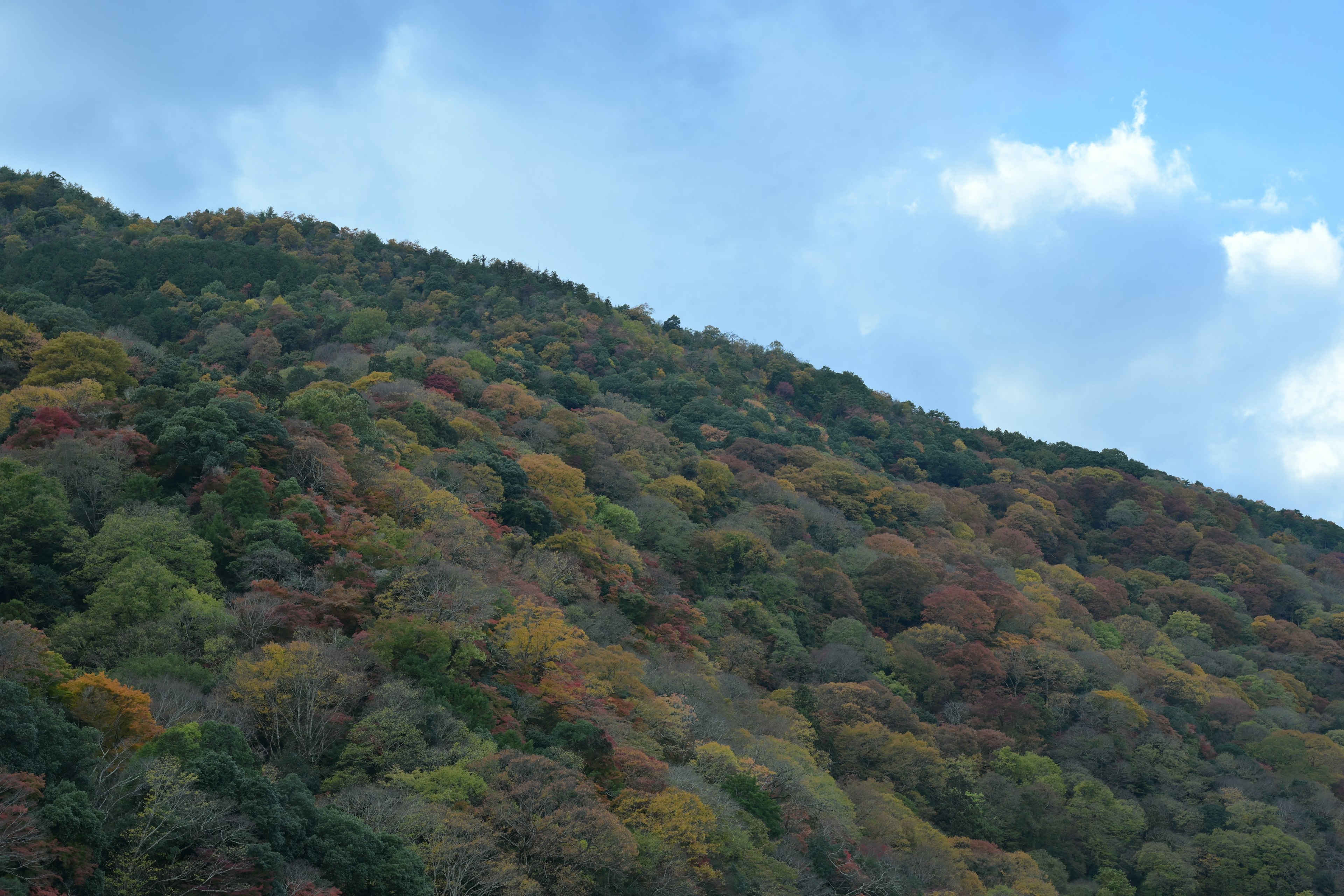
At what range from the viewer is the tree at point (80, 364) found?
42.5 m

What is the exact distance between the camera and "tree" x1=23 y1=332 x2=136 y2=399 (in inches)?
1673

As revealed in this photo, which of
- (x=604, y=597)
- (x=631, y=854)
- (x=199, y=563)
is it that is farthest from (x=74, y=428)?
(x=631, y=854)

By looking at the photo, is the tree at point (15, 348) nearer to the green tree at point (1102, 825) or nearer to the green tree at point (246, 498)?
the green tree at point (246, 498)

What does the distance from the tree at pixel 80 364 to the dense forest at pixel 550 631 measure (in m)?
0.17

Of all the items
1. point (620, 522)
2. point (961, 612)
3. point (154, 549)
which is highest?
point (961, 612)

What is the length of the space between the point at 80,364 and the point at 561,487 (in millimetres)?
21867

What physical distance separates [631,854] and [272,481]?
20.1 meters

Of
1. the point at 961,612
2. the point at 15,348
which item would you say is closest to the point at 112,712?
the point at 15,348

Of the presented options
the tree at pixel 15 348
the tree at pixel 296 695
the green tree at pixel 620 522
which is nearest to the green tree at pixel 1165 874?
the green tree at pixel 620 522

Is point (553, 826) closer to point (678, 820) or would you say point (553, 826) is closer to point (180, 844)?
point (678, 820)

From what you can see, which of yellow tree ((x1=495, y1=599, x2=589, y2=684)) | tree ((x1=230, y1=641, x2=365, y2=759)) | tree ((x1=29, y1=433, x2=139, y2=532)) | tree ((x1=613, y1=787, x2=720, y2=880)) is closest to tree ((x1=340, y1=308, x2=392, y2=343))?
tree ((x1=29, y1=433, x2=139, y2=532))

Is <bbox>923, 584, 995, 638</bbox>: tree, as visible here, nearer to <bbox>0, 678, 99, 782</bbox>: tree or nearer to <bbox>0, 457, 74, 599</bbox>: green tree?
<bbox>0, 457, 74, 599</bbox>: green tree

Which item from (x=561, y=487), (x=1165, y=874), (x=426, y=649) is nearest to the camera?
(x=426, y=649)

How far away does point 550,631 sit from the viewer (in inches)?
1326
